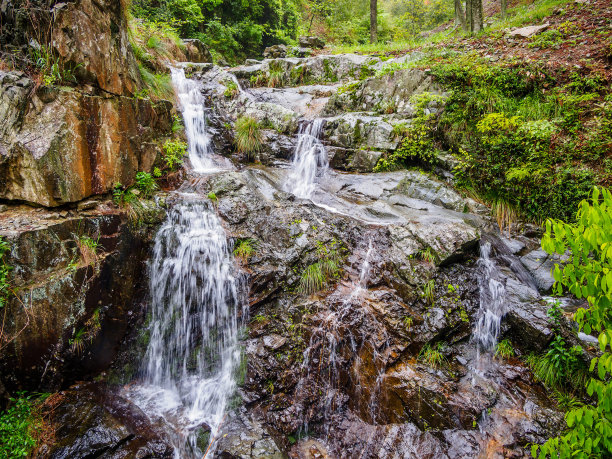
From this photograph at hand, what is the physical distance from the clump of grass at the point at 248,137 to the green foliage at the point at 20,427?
282 inches

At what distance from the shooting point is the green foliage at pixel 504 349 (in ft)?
14.9

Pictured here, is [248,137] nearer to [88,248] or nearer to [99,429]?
[88,248]

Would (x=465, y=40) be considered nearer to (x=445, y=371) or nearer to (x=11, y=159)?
(x=445, y=371)

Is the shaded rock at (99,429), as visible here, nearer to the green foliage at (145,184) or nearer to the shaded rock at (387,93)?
the green foliage at (145,184)

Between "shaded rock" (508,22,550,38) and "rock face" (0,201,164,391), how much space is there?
12.8 m

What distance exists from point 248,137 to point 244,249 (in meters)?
4.56

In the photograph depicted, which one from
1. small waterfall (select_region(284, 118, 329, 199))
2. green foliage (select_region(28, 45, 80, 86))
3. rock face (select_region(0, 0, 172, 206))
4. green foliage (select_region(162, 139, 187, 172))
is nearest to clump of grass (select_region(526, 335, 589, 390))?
small waterfall (select_region(284, 118, 329, 199))

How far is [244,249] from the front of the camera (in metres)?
5.70

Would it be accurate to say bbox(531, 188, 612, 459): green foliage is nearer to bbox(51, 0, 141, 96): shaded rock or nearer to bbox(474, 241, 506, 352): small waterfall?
bbox(474, 241, 506, 352): small waterfall

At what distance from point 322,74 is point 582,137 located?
9.71 meters

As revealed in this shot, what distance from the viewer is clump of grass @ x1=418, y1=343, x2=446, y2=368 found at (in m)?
4.45

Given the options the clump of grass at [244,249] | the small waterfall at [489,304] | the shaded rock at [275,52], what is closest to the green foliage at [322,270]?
the clump of grass at [244,249]

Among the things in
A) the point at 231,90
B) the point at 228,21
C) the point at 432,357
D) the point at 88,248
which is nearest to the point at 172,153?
the point at 88,248

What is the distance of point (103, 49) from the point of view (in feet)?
16.9
